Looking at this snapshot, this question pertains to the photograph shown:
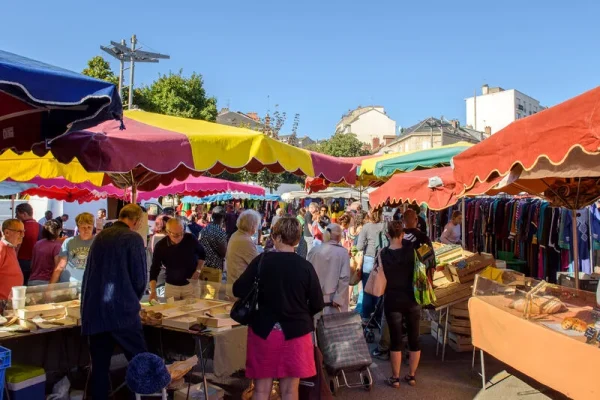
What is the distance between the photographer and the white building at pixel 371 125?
220 feet

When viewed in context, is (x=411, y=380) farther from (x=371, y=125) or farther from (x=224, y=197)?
(x=371, y=125)

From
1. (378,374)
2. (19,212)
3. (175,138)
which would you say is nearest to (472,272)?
(378,374)

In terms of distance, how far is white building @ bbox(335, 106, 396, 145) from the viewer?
2645 inches

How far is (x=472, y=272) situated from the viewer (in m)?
6.05

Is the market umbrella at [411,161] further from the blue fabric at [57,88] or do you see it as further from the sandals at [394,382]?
the blue fabric at [57,88]

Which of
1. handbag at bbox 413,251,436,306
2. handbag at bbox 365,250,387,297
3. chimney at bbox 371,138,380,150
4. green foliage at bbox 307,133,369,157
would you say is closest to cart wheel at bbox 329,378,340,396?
handbag at bbox 365,250,387,297

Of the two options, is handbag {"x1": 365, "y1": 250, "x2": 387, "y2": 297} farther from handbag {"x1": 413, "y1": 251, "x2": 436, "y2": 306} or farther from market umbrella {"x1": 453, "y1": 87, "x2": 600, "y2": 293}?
market umbrella {"x1": 453, "y1": 87, "x2": 600, "y2": 293}

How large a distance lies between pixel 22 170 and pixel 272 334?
4.14m

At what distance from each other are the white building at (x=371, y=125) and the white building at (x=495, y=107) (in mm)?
10826

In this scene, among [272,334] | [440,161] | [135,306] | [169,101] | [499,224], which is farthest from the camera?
[169,101]

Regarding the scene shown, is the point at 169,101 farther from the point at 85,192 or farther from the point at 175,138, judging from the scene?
the point at 175,138

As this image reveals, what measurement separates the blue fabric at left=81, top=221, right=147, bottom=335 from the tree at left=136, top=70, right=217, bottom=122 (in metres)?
26.0

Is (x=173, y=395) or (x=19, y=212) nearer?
(x=173, y=395)

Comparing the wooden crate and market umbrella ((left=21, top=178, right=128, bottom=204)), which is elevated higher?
market umbrella ((left=21, top=178, right=128, bottom=204))
